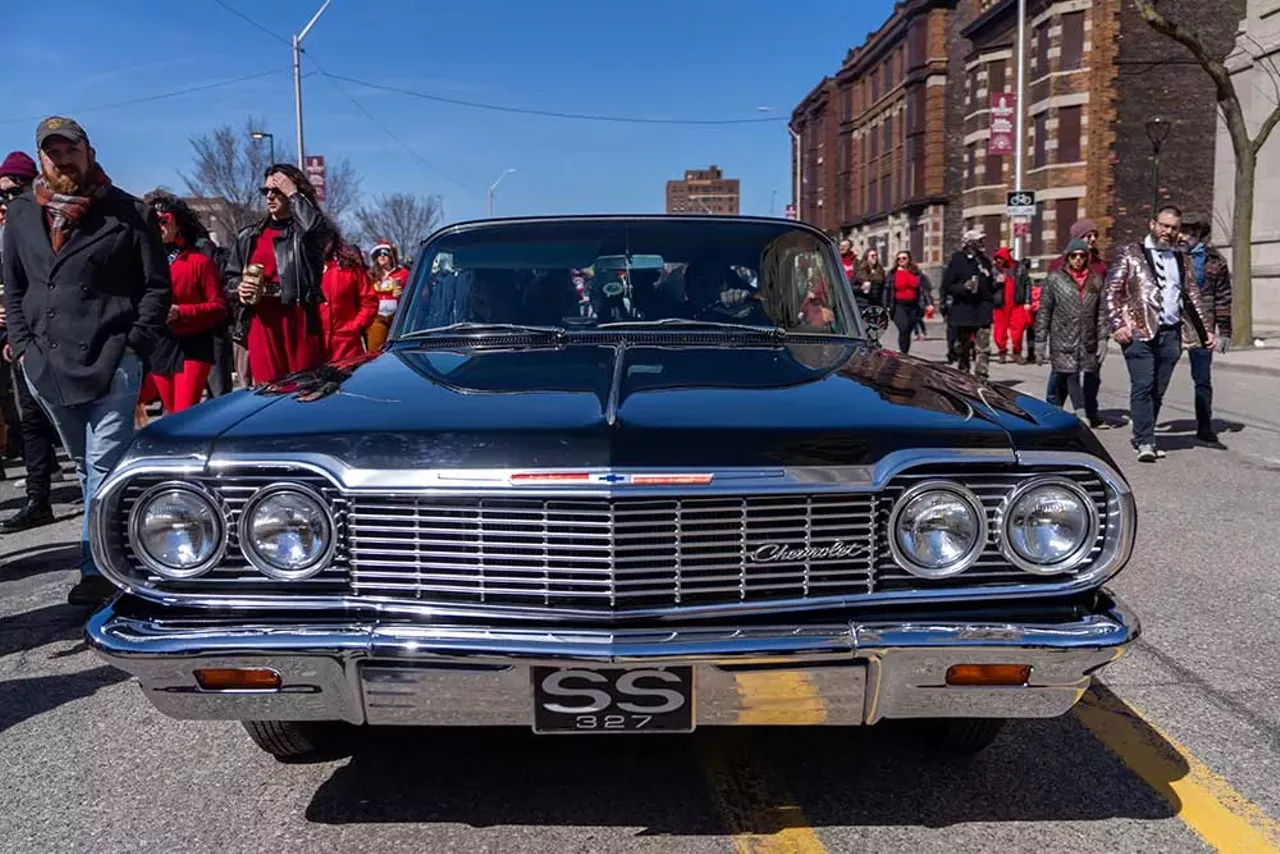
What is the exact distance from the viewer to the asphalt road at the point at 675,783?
109 inches

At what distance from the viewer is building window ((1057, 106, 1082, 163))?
36.7m

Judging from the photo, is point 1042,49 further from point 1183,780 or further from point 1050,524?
point 1050,524

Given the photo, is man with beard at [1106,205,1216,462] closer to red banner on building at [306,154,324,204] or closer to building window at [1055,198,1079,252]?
red banner on building at [306,154,324,204]

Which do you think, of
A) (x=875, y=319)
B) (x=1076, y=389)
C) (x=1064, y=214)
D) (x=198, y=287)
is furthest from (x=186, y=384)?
(x=1064, y=214)

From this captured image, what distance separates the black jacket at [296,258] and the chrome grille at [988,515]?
4.11 m

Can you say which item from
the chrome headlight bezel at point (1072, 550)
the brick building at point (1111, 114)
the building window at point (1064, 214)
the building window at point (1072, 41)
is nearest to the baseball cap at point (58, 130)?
the chrome headlight bezel at point (1072, 550)

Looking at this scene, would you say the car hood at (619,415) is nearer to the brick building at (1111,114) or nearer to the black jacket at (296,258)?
the black jacket at (296,258)

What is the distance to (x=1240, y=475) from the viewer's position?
796 cm

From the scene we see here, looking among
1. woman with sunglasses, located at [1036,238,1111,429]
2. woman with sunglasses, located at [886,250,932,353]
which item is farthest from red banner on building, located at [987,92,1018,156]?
woman with sunglasses, located at [1036,238,1111,429]

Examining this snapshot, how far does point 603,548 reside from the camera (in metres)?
2.41

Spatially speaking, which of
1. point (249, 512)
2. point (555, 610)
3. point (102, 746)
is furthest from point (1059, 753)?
point (102, 746)

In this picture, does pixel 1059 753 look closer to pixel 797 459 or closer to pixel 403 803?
pixel 797 459

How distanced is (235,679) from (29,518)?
509 cm

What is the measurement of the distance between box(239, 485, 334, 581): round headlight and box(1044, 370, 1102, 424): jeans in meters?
8.59
